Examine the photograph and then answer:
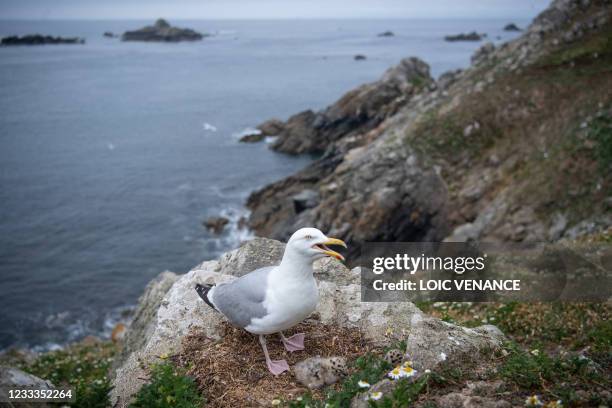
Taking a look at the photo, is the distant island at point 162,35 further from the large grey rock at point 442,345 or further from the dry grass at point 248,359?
the large grey rock at point 442,345

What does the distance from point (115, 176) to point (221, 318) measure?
39822 millimetres

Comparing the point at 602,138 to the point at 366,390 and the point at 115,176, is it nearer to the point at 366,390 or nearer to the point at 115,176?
the point at 366,390

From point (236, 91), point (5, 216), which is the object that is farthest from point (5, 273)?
point (236, 91)

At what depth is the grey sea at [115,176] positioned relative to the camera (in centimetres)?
2731

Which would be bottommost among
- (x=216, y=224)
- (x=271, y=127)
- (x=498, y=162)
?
(x=216, y=224)

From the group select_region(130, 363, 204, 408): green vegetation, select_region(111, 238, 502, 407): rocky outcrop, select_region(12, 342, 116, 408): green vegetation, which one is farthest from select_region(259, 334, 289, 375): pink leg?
select_region(12, 342, 116, 408): green vegetation

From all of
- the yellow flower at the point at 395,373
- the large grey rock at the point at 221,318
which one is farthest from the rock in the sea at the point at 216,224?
the yellow flower at the point at 395,373

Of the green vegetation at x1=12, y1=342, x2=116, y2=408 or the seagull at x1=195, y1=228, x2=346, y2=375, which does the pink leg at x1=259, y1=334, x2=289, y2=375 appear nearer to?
the seagull at x1=195, y1=228, x2=346, y2=375

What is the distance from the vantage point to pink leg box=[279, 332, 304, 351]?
6449mm

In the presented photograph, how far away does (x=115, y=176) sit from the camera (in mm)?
43750

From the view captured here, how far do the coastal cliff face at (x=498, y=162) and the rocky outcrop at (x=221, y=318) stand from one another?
11.5 meters

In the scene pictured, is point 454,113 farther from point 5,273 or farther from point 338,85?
point 338,85

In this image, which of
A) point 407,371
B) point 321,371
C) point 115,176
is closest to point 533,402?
point 407,371

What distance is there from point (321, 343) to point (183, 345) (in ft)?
5.88
